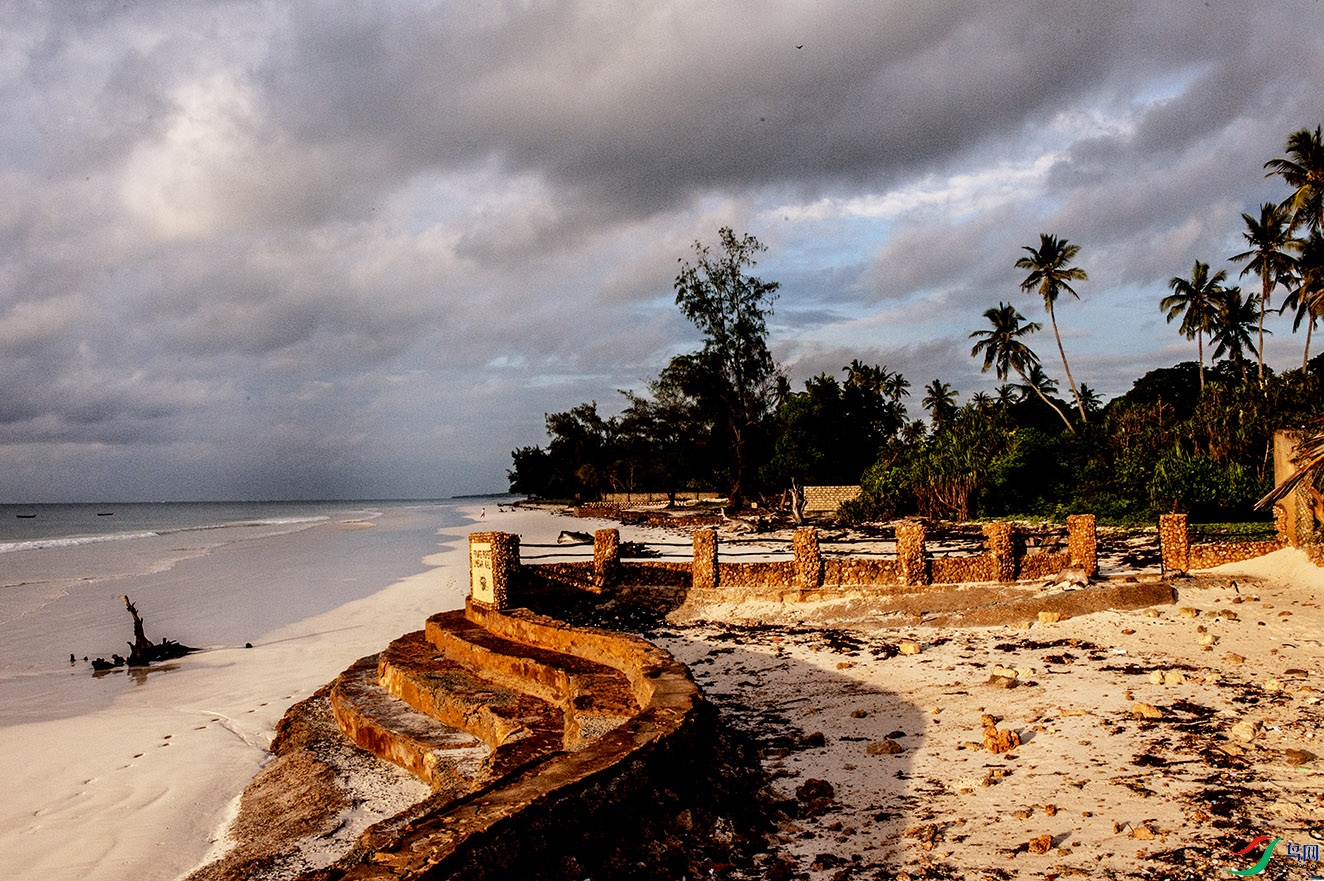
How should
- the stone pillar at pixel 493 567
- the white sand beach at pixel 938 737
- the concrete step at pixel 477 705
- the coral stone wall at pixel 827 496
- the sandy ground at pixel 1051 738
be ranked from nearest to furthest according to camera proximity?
the sandy ground at pixel 1051 738 < the white sand beach at pixel 938 737 < the concrete step at pixel 477 705 < the stone pillar at pixel 493 567 < the coral stone wall at pixel 827 496

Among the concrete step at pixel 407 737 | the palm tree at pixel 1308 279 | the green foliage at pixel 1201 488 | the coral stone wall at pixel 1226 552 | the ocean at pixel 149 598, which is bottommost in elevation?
the ocean at pixel 149 598

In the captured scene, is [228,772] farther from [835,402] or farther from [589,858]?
[835,402]

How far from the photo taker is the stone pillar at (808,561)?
12.4 meters

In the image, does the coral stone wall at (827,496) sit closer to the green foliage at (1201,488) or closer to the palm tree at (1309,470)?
the green foliage at (1201,488)

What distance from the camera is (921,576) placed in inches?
470

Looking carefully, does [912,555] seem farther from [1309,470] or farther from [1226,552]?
[1309,470]

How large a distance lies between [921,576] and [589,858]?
9.19 metres

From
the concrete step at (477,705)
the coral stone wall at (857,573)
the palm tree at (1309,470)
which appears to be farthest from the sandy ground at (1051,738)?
the coral stone wall at (857,573)

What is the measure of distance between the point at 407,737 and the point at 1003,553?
28.7 feet

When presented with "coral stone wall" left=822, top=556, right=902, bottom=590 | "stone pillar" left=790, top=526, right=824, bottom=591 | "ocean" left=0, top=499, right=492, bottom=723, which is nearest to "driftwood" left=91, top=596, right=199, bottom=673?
"ocean" left=0, top=499, right=492, bottom=723

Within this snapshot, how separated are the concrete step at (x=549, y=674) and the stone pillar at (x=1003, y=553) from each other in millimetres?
6988

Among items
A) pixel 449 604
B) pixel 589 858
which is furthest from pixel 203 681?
pixel 589 858

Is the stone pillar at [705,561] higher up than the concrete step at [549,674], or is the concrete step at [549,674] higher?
the stone pillar at [705,561]

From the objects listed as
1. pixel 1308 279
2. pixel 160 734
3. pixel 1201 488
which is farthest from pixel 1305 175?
pixel 160 734
